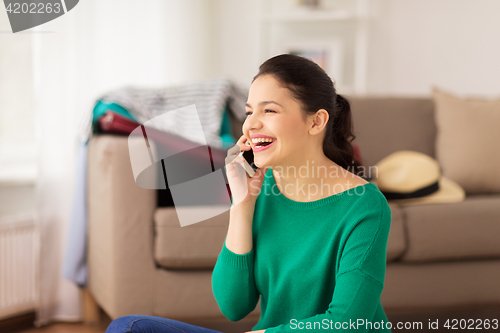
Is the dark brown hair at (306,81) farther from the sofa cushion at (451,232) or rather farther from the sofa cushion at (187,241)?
the sofa cushion at (451,232)

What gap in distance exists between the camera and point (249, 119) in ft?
2.45

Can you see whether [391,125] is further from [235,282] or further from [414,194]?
[235,282]

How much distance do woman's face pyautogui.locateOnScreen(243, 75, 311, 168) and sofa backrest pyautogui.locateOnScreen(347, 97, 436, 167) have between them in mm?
1287

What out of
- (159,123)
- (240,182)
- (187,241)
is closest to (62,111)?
(159,123)

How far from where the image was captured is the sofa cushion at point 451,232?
1.46m

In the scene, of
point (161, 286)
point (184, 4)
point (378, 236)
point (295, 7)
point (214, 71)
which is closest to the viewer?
point (378, 236)

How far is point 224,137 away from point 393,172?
26.4 inches

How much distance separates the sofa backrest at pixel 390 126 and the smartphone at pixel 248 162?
1.20 metres

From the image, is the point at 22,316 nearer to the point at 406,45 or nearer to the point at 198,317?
the point at 198,317

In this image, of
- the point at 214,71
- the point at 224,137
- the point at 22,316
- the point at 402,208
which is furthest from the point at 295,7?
the point at 22,316

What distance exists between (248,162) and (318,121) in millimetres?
174

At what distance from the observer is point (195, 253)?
54.6 inches

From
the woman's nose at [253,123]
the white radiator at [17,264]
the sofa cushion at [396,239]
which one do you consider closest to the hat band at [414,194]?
the sofa cushion at [396,239]

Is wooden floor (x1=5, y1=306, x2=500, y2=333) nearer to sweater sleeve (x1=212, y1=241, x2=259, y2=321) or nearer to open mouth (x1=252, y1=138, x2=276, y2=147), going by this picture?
sweater sleeve (x1=212, y1=241, x2=259, y2=321)
